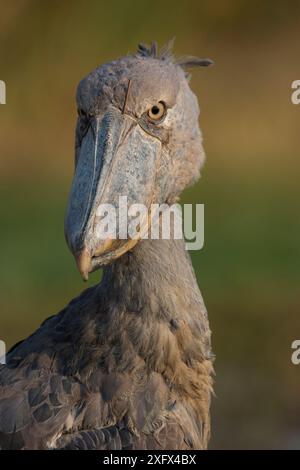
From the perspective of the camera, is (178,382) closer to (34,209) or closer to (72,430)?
(72,430)

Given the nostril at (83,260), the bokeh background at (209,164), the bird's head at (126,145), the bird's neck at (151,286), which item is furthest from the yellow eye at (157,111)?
the bokeh background at (209,164)

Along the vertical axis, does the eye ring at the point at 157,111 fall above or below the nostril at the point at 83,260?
above

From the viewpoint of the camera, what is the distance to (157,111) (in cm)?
271

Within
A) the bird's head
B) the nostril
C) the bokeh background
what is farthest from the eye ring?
the bokeh background

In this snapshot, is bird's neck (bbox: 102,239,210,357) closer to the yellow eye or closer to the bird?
the bird

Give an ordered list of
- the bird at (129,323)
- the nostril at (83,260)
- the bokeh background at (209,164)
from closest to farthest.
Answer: the nostril at (83,260), the bird at (129,323), the bokeh background at (209,164)

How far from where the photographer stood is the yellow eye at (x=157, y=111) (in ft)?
8.83

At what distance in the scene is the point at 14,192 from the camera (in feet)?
28.2

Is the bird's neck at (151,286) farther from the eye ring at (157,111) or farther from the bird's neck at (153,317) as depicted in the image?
the eye ring at (157,111)

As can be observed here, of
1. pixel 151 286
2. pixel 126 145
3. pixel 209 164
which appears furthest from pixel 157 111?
pixel 209 164

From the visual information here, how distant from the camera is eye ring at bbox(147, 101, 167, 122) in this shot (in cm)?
269

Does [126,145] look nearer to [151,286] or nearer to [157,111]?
→ [157,111]
